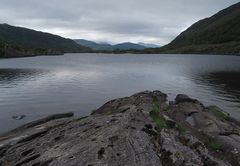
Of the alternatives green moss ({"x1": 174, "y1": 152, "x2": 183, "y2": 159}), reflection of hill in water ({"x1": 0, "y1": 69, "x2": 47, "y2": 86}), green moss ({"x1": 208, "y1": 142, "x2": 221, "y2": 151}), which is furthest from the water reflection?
green moss ({"x1": 174, "y1": 152, "x2": 183, "y2": 159})

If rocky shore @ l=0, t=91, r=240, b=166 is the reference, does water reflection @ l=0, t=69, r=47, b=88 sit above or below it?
below

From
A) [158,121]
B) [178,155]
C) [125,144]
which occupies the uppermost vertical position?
[125,144]

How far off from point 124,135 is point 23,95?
44.8 m

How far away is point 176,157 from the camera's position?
18625 mm

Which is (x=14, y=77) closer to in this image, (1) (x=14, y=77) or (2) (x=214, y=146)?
(1) (x=14, y=77)

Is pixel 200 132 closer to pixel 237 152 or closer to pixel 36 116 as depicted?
pixel 237 152

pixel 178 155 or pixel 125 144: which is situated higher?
pixel 125 144

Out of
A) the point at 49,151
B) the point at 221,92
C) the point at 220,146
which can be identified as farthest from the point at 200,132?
the point at 221,92

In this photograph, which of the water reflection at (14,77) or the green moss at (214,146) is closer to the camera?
the green moss at (214,146)

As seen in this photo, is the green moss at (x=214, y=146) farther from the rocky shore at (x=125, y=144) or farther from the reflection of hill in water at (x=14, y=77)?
the reflection of hill in water at (x=14, y=77)

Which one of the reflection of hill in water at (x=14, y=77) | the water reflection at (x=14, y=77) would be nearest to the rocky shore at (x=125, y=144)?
the water reflection at (x=14, y=77)

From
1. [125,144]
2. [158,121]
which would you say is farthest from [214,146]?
[125,144]

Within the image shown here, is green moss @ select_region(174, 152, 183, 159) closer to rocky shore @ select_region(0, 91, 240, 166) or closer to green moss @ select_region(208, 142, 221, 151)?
rocky shore @ select_region(0, 91, 240, 166)

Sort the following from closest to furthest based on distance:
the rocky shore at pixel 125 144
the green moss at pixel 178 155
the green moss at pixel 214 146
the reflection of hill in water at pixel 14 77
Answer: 1. the rocky shore at pixel 125 144
2. the green moss at pixel 178 155
3. the green moss at pixel 214 146
4. the reflection of hill in water at pixel 14 77
